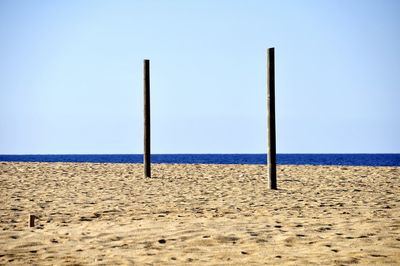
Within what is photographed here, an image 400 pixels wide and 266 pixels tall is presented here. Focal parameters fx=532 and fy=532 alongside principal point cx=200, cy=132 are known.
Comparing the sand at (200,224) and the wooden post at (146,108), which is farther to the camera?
the wooden post at (146,108)

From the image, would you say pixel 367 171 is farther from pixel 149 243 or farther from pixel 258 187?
pixel 149 243

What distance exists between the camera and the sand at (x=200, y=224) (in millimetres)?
5906

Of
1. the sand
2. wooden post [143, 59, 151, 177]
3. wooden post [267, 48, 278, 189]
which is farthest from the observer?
wooden post [143, 59, 151, 177]

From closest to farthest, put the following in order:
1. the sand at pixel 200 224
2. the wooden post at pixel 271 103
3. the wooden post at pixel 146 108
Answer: the sand at pixel 200 224
the wooden post at pixel 271 103
the wooden post at pixel 146 108

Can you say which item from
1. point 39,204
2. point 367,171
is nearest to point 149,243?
point 39,204

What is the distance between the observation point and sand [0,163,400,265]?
5.91 m

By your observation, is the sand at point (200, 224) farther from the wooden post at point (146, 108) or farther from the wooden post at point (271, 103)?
the wooden post at point (146, 108)

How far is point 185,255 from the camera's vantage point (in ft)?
19.4

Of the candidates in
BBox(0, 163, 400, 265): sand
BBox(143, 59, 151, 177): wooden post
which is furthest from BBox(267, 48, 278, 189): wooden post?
BBox(143, 59, 151, 177): wooden post

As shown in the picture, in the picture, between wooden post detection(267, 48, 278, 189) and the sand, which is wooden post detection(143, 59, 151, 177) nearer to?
the sand

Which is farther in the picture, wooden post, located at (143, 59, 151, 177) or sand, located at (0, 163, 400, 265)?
wooden post, located at (143, 59, 151, 177)

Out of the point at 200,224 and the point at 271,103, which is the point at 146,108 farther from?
the point at 200,224

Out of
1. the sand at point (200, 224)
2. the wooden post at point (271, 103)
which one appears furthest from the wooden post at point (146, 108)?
the wooden post at point (271, 103)

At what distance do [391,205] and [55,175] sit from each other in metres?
11.2
